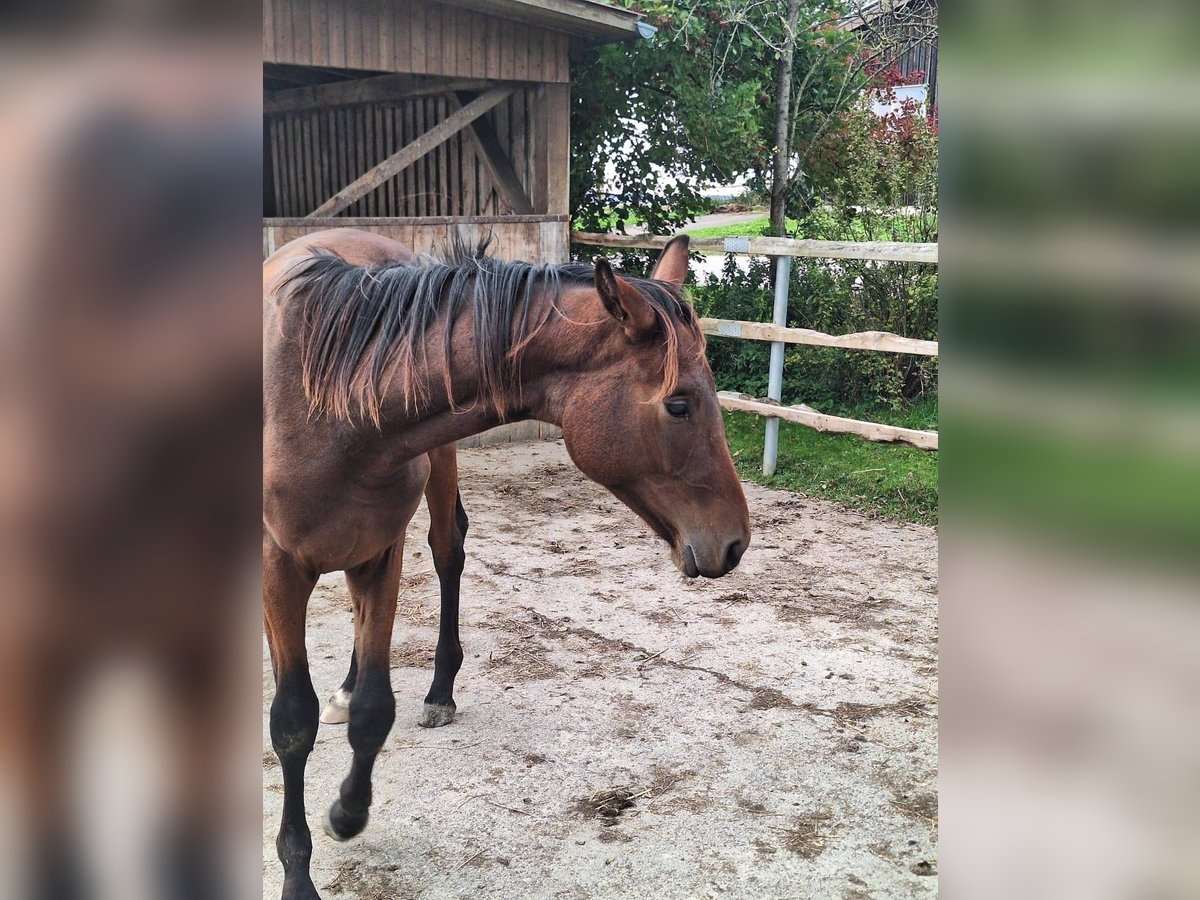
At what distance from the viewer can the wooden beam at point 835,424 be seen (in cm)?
566

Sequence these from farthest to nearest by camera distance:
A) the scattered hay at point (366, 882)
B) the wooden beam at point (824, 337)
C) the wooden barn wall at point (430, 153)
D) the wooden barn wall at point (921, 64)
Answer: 1. the wooden barn wall at point (921, 64)
2. the wooden barn wall at point (430, 153)
3. the wooden beam at point (824, 337)
4. the scattered hay at point (366, 882)

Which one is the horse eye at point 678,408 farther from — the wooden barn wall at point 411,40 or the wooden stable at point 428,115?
the wooden barn wall at point 411,40

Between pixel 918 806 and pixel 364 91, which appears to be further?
pixel 364 91

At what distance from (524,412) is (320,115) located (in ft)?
21.7

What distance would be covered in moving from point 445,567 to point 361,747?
3.74ft

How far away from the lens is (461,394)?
230 cm

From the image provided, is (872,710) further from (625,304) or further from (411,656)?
(625,304)

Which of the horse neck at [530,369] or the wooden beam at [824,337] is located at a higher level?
the horse neck at [530,369]

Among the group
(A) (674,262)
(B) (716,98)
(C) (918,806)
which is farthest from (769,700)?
(B) (716,98)

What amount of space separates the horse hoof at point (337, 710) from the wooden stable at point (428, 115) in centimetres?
348
